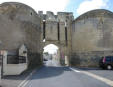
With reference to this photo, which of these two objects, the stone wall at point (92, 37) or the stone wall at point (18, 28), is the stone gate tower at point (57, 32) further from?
the stone wall at point (18, 28)

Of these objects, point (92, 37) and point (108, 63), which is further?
point (92, 37)

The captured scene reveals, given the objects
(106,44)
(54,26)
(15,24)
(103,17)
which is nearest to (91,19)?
(103,17)

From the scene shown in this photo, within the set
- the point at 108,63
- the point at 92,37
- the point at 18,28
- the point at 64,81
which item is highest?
the point at 18,28

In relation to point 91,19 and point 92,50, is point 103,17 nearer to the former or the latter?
point 91,19

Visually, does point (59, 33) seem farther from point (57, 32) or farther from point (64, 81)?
point (64, 81)

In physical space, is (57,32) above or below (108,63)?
above

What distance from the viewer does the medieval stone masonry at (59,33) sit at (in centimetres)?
2662

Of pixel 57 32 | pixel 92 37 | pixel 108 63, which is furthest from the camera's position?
pixel 57 32

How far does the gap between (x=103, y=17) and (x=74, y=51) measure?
7.35 m

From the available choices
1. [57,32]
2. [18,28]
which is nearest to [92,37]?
[57,32]

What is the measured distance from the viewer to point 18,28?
88.1ft

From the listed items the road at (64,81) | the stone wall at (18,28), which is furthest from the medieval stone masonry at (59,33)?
the road at (64,81)

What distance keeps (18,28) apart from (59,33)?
9731 millimetres

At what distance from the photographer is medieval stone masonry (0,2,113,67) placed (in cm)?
2662
